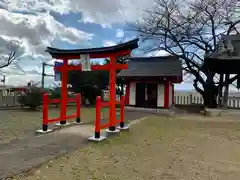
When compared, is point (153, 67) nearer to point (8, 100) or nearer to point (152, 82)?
point (152, 82)

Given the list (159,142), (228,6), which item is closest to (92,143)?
(159,142)

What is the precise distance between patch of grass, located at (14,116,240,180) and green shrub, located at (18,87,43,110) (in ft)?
28.3

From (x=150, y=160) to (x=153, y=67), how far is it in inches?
464

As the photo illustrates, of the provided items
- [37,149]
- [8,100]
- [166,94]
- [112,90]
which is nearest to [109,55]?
[112,90]

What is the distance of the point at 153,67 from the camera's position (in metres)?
16.0

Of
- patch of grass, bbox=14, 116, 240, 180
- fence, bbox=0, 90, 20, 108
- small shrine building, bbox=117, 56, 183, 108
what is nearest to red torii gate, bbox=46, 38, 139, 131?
patch of grass, bbox=14, 116, 240, 180

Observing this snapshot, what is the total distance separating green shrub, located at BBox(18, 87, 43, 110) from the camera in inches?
548

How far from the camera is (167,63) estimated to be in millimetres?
16172

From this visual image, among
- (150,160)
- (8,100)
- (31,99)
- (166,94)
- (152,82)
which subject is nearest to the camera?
(150,160)

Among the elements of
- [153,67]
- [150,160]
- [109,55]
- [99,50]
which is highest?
[153,67]

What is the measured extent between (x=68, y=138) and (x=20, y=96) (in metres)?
9.37

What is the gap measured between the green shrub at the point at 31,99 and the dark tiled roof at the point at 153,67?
5357 mm

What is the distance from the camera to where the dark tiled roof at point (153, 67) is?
48.7 feet

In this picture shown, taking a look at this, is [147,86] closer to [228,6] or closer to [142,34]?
[142,34]
